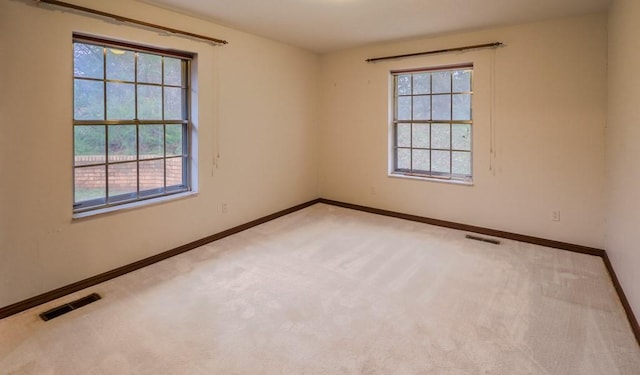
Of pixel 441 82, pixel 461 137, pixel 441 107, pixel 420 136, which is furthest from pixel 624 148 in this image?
pixel 420 136

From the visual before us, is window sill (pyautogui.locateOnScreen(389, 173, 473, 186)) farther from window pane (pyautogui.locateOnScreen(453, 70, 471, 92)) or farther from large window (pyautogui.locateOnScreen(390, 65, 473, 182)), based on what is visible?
window pane (pyautogui.locateOnScreen(453, 70, 471, 92))

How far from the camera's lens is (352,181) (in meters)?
5.39

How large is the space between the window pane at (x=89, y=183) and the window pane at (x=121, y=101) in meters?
0.47

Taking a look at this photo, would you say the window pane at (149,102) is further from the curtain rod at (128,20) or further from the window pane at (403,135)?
the window pane at (403,135)

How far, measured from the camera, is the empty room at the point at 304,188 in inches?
85.9

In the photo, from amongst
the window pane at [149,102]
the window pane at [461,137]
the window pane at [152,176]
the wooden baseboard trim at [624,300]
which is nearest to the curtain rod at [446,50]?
the window pane at [461,137]

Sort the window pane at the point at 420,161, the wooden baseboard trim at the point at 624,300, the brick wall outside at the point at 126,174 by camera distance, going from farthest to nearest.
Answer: the window pane at the point at 420,161 → the brick wall outside at the point at 126,174 → the wooden baseboard trim at the point at 624,300

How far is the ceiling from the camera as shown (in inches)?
127

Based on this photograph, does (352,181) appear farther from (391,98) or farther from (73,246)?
(73,246)

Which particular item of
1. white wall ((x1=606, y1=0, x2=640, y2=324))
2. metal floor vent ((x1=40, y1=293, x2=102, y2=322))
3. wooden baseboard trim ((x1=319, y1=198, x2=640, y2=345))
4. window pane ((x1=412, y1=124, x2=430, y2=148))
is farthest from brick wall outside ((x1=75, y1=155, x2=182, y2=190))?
white wall ((x1=606, y1=0, x2=640, y2=324))

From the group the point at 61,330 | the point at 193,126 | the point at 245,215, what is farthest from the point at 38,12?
the point at 245,215

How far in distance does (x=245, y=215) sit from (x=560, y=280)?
10.7 feet

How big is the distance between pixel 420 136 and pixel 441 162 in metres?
0.45

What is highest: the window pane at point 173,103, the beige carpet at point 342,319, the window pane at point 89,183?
the window pane at point 173,103
